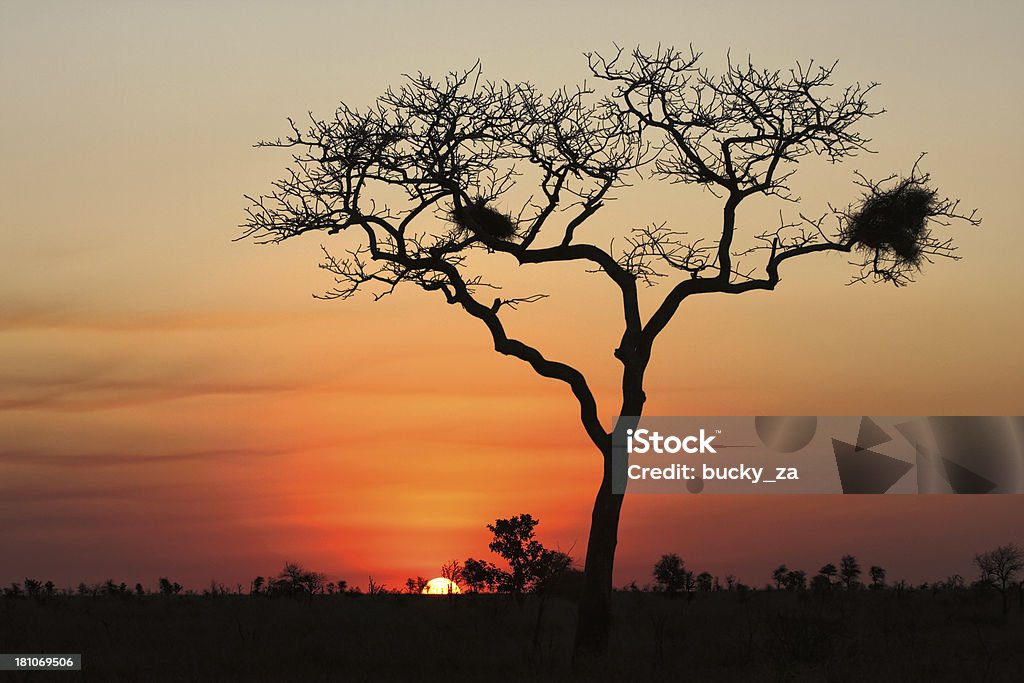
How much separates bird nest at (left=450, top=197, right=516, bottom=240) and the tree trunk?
13.0 ft

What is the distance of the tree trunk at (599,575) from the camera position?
53.2 ft

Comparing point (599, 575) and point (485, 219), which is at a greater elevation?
point (485, 219)

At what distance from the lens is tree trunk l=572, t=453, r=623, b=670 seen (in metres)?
16.2

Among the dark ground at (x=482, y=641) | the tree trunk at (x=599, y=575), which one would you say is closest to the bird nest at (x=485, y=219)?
the tree trunk at (x=599, y=575)

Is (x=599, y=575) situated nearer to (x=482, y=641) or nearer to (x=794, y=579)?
(x=482, y=641)

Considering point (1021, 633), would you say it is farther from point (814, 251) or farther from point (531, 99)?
point (531, 99)

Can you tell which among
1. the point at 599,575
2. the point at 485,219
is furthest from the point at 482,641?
the point at 485,219

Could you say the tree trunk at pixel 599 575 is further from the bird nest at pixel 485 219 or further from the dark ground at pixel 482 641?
the bird nest at pixel 485 219

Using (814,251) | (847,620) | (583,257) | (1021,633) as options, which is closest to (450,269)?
(583,257)

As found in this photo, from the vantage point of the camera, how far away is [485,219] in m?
18.2

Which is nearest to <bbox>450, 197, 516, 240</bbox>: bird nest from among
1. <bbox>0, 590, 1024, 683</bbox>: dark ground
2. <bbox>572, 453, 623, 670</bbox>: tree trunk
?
<bbox>572, 453, 623, 670</bbox>: tree trunk

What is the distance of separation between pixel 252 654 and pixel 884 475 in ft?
34.2

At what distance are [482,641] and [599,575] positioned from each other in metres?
3.20

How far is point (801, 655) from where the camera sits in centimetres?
1664
